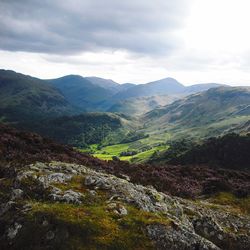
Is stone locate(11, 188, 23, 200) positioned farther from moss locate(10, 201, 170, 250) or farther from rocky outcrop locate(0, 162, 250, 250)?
moss locate(10, 201, 170, 250)

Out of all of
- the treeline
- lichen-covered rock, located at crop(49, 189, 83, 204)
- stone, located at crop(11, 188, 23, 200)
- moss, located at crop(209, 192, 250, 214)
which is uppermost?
stone, located at crop(11, 188, 23, 200)

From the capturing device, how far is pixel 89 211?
19.3 meters

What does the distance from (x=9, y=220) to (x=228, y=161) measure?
121m

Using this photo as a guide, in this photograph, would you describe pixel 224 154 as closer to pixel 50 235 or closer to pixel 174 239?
pixel 174 239

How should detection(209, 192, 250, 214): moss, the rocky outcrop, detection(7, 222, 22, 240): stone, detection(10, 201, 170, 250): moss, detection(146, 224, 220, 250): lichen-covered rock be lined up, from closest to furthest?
detection(10, 201, 170, 250): moss → detection(7, 222, 22, 240): stone → the rocky outcrop → detection(146, 224, 220, 250): lichen-covered rock → detection(209, 192, 250, 214): moss

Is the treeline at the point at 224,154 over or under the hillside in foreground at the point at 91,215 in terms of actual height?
under

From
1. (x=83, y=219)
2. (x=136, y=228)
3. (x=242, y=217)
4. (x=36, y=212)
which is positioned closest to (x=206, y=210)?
(x=242, y=217)

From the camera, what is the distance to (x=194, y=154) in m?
142

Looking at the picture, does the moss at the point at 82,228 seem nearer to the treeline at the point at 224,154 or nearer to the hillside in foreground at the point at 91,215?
the hillside in foreground at the point at 91,215

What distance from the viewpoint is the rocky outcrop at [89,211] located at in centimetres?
1767

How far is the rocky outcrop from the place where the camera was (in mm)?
17672

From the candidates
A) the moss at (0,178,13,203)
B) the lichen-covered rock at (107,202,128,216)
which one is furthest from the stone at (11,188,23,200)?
the lichen-covered rock at (107,202,128,216)

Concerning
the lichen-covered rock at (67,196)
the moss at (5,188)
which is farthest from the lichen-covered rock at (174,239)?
the moss at (5,188)

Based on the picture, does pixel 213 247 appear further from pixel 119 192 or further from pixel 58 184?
pixel 58 184
